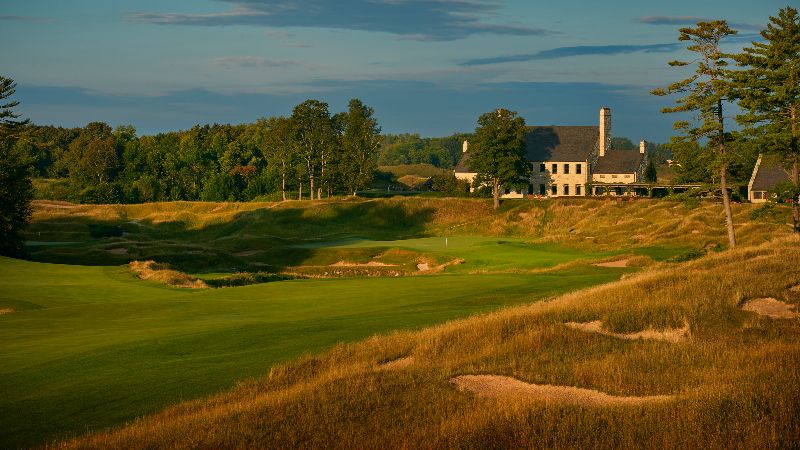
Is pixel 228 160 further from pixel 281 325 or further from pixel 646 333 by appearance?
pixel 646 333

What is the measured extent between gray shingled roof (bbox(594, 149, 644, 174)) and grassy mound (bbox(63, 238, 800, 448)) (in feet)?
335

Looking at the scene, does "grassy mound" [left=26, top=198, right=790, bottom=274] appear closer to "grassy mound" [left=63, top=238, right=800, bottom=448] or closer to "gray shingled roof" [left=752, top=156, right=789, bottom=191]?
"gray shingled roof" [left=752, top=156, right=789, bottom=191]

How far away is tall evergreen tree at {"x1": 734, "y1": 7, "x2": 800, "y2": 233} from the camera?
4991 centimetres

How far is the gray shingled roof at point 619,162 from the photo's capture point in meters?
125

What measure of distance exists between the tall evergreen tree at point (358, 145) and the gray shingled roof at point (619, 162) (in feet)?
108

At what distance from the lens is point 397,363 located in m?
19.5

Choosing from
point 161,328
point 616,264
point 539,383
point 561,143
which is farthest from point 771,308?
point 561,143

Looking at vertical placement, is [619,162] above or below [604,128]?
below

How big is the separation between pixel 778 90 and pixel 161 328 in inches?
1623

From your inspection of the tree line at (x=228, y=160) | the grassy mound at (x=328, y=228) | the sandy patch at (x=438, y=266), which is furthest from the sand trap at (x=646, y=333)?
the tree line at (x=228, y=160)

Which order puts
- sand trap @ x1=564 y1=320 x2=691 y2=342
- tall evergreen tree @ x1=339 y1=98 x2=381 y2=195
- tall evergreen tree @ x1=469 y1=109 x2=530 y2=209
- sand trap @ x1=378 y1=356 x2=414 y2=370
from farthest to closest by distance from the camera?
1. tall evergreen tree @ x1=339 y1=98 x2=381 y2=195
2. tall evergreen tree @ x1=469 y1=109 x2=530 y2=209
3. sand trap @ x1=564 y1=320 x2=691 y2=342
4. sand trap @ x1=378 y1=356 x2=414 y2=370

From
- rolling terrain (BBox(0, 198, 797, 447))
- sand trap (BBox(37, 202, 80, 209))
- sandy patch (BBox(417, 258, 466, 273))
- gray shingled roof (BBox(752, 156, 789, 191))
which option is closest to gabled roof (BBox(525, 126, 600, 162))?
gray shingled roof (BBox(752, 156, 789, 191))

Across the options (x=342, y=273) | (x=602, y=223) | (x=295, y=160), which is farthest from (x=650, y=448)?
(x=295, y=160)

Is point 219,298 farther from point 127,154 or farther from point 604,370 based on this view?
point 127,154
